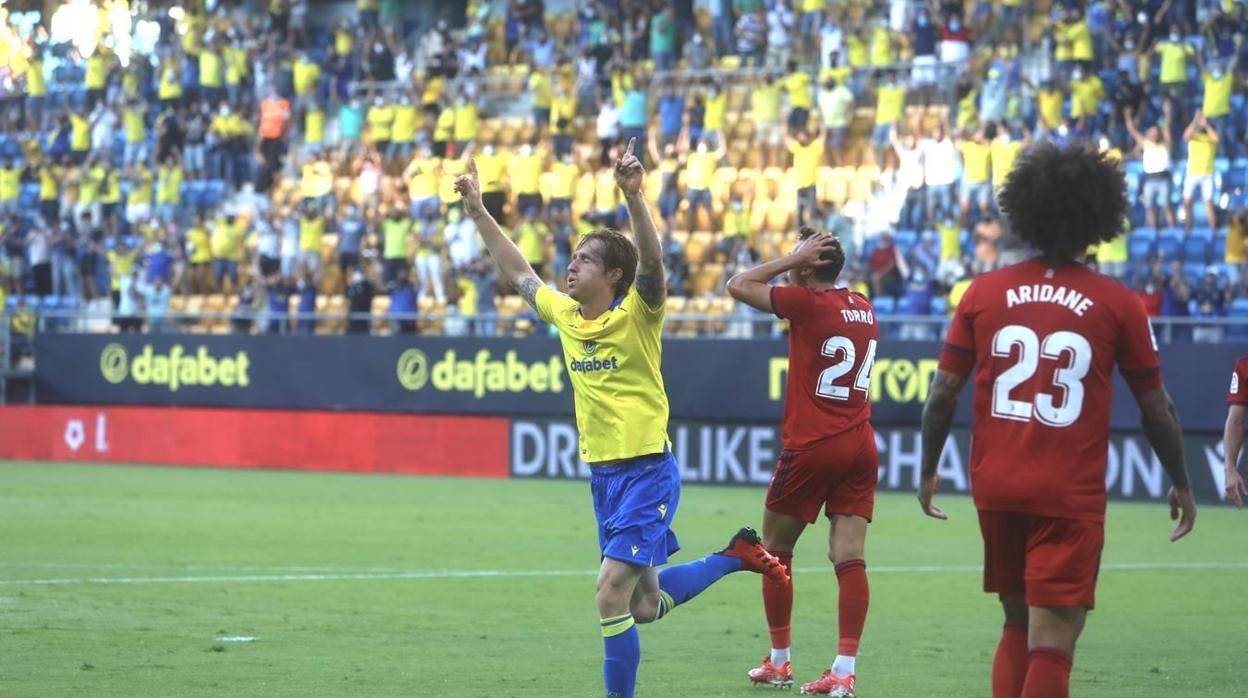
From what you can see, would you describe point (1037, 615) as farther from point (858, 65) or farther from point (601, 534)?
point (858, 65)

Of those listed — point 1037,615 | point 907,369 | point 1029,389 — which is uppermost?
point 1029,389

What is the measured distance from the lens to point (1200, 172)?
26.0 meters

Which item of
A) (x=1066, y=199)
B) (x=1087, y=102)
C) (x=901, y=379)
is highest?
(x=1087, y=102)

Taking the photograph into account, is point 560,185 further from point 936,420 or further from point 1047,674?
point 1047,674

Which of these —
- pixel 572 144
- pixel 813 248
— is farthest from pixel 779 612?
pixel 572 144

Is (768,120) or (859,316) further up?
(768,120)

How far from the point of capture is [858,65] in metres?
31.0

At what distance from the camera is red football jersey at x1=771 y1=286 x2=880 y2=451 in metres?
9.55

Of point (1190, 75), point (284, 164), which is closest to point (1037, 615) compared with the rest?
point (1190, 75)

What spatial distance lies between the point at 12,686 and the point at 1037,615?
4824 millimetres

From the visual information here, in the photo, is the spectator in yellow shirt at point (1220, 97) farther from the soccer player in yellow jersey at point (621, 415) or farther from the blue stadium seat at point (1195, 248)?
the soccer player in yellow jersey at point (621, 415)

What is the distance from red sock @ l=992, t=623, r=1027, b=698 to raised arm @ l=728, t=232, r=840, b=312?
2.36 m

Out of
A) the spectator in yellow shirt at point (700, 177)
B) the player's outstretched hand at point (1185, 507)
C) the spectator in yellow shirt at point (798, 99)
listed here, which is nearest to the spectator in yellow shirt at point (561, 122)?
the spectator in yellow shirt at point (700, 177)

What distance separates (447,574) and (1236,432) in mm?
6755
